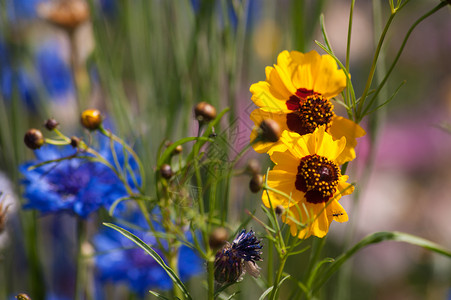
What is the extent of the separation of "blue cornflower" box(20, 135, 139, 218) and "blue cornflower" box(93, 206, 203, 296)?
51 millimetres

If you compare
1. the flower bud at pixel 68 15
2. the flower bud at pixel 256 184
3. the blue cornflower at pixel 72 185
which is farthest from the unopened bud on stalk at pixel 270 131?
the flower bud at pixel 68 15

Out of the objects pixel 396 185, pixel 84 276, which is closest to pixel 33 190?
pixel 84 276

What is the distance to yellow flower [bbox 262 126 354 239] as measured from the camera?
220 mm

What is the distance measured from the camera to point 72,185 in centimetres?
39

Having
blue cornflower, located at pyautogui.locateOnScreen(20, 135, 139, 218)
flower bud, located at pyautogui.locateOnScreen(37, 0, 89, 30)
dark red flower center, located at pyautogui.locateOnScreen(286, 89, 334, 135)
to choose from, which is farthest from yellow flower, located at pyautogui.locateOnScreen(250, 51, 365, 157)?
flower bud, located at pyautogui.locateOnScreen(37, 0, 89, 30)

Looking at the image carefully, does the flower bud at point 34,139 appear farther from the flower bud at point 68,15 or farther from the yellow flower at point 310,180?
the flower bud at point 68,15

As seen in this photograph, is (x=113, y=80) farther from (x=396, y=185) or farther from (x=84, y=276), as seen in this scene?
(x=396, y=185)

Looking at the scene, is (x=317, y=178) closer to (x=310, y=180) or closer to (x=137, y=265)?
(x=310, y=180)

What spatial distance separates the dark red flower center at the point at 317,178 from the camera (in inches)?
8.6

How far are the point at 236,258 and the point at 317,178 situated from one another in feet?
0.16

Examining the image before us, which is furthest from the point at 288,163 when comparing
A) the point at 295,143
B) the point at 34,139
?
the point at 34,139

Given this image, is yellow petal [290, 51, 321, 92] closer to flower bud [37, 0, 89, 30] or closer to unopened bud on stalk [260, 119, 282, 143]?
unopened bud on stalk [260, 119, 282, 143]

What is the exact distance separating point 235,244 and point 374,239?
0.20 feet

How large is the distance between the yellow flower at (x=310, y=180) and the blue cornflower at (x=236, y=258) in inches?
0.8
